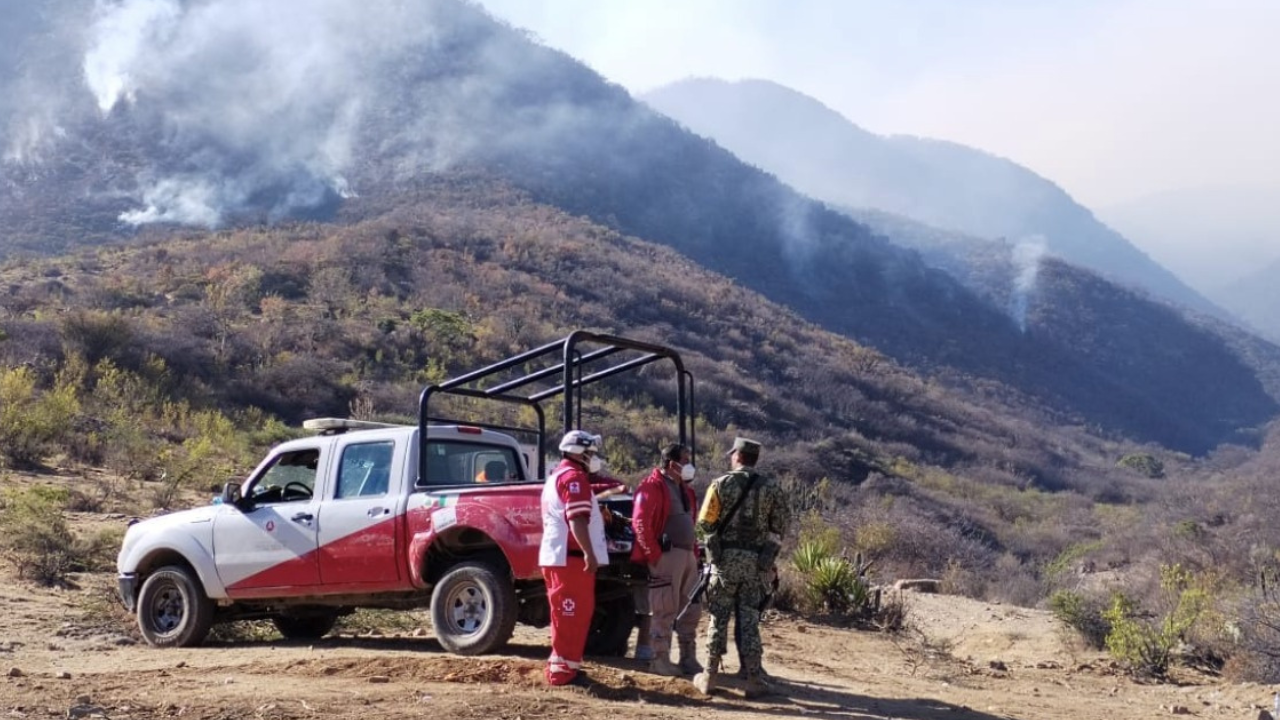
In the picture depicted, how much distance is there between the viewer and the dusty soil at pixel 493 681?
7348 millimetres

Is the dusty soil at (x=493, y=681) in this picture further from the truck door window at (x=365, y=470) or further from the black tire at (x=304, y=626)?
the truck door window at (x=365, y=470)

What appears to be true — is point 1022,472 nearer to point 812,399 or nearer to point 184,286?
point 812,399

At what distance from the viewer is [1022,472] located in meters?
48.1

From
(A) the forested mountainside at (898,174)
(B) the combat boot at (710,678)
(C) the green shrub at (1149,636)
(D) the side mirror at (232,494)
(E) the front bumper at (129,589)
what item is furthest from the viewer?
(A) the forested mountainside at (898,174)

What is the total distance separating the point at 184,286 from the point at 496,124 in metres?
51.5

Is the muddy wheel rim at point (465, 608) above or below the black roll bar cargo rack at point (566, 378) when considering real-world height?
below

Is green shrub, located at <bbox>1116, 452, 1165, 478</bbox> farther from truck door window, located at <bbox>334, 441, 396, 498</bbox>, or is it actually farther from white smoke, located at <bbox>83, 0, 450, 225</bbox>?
truck door window, located at <bbox>334, 441, 396, 498</bbox>

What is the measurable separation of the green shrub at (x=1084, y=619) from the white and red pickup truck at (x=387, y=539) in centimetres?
592

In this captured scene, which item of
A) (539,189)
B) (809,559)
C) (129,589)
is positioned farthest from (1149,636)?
(539,189)

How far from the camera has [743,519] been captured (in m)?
8.39

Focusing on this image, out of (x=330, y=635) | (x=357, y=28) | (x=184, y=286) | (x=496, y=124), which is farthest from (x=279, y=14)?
(x=330, y=635)

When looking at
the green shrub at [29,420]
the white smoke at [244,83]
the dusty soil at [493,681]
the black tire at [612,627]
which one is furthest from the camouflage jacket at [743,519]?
the white smoke at [244,83]

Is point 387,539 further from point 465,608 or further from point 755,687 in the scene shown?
point 755,687

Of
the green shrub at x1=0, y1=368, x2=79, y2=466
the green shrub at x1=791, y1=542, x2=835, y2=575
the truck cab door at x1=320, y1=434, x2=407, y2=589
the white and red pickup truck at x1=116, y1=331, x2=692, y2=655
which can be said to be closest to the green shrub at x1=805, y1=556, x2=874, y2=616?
the green shrub at x1=791, y1=542, x2=835, y2=575
